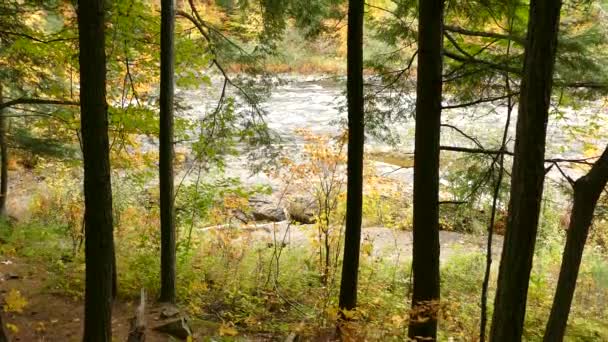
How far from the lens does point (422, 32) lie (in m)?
4.58

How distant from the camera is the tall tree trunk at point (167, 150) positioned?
21.6 ft

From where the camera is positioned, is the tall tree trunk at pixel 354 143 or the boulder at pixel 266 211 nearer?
the tall tree trunk at pixel 354 143

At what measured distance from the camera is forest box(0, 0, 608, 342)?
13.9ft

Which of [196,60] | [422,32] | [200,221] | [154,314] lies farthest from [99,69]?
[200,221]

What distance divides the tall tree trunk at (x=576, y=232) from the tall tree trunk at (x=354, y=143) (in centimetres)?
237

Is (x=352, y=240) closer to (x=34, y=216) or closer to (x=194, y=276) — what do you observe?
(x=194, y=276)

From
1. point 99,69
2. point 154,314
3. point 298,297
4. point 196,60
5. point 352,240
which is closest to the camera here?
point 99,69

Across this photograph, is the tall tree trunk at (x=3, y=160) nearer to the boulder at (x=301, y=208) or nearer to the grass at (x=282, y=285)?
the grass at (x=282, y=285)

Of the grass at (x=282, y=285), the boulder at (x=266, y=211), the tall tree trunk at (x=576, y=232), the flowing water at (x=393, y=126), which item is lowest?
the grass at (x=282, y=285)

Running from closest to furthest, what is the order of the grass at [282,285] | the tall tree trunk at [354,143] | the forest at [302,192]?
the forest at [302,192] → the tall tree trunk at [354,143] → the grass at [282,285]

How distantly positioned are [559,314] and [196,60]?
5920 mm

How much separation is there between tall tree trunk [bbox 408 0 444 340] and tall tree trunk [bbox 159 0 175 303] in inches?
140

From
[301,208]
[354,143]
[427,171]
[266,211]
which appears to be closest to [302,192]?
[301,208]

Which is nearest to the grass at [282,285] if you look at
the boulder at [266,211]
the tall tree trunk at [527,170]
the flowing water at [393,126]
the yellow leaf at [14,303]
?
the yellow leaf at [14,303]
